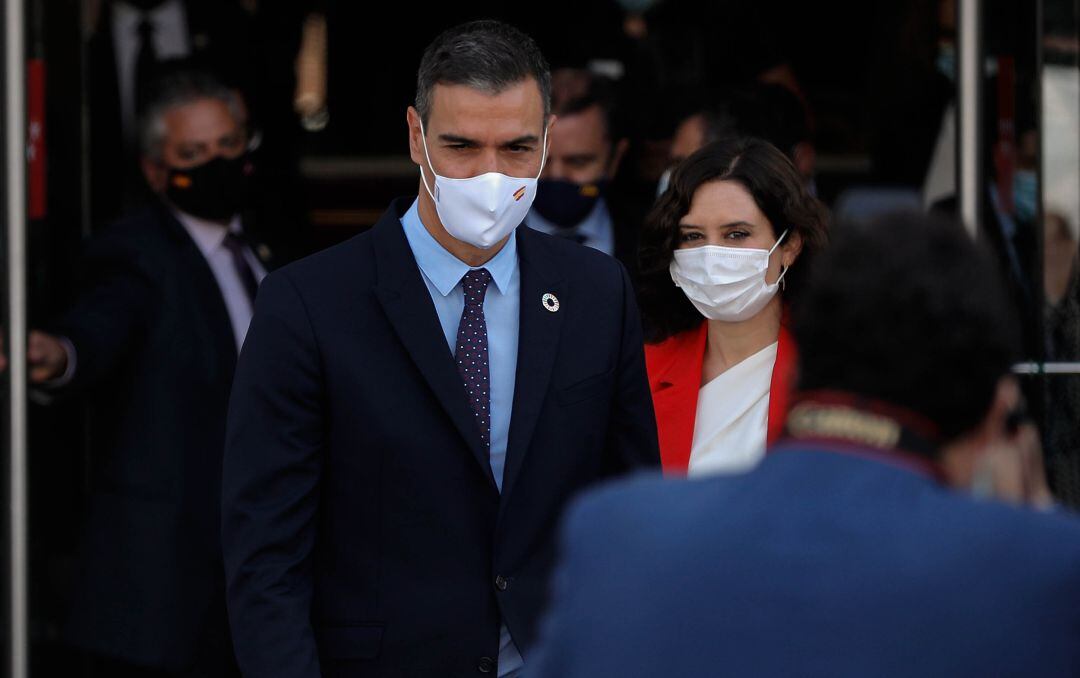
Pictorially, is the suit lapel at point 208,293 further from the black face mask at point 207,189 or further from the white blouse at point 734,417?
the white blouse at point 734,417

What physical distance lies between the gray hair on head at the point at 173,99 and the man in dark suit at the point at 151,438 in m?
0.44

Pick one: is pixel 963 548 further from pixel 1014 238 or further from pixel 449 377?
pixel 1014 238

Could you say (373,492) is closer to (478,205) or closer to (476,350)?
(476,350)

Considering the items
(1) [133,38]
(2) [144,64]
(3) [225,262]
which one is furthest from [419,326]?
(1) [133,38]

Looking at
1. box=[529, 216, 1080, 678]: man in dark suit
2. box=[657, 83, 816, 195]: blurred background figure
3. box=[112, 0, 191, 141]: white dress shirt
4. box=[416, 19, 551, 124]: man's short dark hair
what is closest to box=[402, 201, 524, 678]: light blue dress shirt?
box=[416, 19, 551, 124]: man's short dark hair

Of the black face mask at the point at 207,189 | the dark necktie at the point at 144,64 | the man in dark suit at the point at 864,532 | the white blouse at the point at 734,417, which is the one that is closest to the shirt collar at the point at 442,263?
the white blouse at the point at 734,417

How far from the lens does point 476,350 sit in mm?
2943

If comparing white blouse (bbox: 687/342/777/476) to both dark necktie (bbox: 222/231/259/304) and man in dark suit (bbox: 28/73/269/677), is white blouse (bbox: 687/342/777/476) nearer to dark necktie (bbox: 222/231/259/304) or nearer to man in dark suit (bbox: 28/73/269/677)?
man in dark suit (bbox: 28/73/269/677)

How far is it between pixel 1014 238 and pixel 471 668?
235cm

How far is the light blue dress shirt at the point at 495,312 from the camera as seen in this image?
291cm

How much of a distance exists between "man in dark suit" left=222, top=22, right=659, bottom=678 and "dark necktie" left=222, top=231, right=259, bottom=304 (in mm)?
1857

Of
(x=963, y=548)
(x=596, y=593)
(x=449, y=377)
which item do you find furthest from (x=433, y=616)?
(x=963, y=548)

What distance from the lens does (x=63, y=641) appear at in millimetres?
4516

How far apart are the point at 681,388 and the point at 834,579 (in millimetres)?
1994
